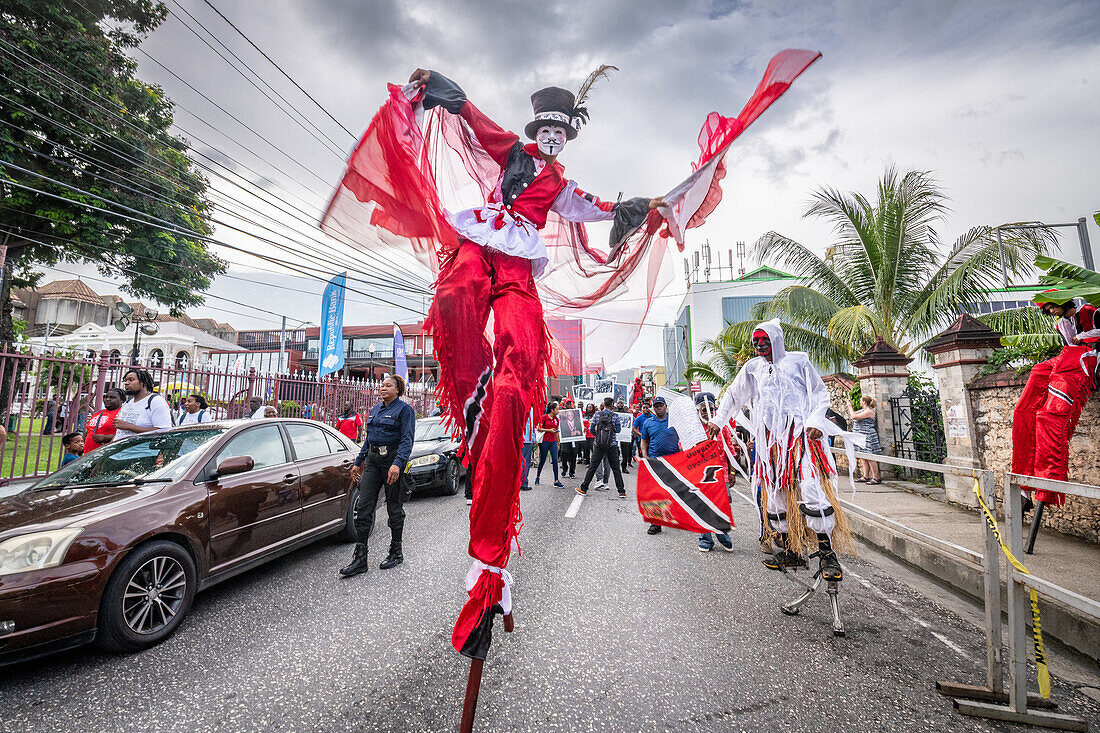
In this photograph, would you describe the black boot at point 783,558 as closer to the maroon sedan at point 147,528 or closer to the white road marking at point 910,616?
the white road marking at point 910,616

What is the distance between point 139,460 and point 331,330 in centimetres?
984

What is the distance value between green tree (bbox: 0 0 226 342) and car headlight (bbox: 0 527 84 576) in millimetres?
8960

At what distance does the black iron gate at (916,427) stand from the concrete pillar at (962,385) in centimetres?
146

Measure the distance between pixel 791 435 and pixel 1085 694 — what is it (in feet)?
6.20

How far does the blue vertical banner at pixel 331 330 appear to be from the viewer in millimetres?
13000

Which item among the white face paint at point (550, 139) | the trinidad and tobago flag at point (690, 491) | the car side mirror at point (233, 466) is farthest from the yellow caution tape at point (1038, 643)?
the car side mirror at point (233, 466)

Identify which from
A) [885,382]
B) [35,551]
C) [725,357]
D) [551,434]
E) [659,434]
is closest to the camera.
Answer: [35,551]

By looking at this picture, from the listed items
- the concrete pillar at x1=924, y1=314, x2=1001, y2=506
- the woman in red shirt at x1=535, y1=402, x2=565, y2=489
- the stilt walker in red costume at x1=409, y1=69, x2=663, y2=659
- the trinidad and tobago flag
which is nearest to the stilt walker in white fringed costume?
the trinidad and tobago flag

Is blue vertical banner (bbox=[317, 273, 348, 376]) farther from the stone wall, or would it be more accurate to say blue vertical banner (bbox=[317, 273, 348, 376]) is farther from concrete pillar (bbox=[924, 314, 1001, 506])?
the stone wall

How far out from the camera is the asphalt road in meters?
2.19

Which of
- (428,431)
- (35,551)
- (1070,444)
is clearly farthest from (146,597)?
(1070,444)

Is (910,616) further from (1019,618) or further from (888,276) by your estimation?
(888,276)

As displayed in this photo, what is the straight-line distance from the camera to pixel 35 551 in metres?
2.66

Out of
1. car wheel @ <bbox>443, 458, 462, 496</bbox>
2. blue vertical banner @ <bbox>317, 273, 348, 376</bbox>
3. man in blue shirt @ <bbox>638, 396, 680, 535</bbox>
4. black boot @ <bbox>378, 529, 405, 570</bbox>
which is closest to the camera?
black boot @ <bbox>378, 529, 405, 570</bbox>
